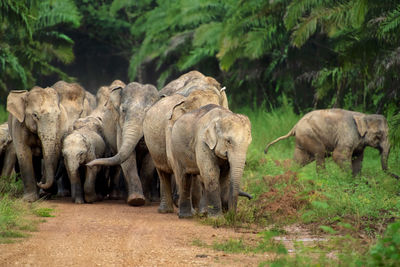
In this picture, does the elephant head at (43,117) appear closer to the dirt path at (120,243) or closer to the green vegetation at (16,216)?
the green vegetation at (16,216)

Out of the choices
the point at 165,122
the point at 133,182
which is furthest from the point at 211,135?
the point at 133,182

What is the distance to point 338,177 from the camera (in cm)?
1285

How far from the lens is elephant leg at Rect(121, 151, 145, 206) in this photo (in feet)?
39.3

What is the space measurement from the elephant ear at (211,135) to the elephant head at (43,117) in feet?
11.7

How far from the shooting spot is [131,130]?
484 inches

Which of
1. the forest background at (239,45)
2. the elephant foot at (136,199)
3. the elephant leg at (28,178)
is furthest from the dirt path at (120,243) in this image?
the forest background at (239,45)

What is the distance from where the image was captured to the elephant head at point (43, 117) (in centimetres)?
1234

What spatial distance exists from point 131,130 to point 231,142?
327cm

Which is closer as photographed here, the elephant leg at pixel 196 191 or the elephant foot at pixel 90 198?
the elephant leg at pixel 196 191

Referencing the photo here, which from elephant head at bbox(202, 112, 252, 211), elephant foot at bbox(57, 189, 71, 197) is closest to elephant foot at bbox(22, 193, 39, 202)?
elephant foot at bbox(57, 189, 71, 197)

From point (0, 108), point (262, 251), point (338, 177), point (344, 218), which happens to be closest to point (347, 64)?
point (338, 177)

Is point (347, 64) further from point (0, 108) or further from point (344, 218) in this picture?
point (0, 108)

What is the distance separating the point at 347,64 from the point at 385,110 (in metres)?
2.81

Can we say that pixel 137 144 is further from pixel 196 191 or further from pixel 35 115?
pixel 196 191
